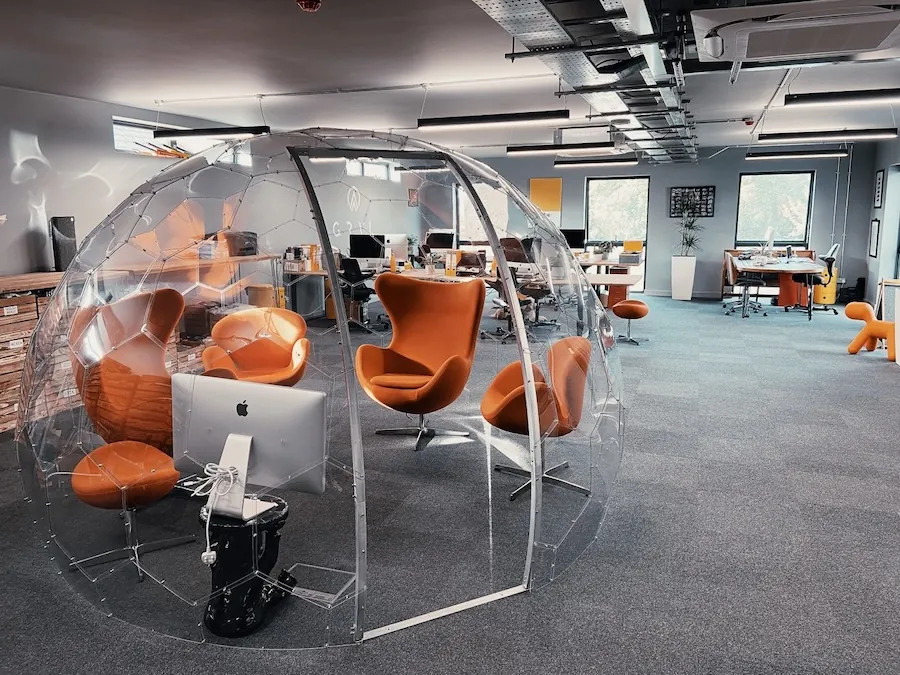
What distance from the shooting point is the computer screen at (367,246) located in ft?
16.6

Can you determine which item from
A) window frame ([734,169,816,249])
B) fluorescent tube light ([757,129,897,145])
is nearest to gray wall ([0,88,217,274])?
fluorescent tube light ([757,129,897,145])

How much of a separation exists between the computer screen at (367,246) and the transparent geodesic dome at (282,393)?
1331 mm

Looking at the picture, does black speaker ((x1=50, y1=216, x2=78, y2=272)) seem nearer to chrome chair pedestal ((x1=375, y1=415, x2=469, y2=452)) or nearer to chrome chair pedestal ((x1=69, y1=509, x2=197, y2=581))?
chrome chair pedestal ((x1=375, y1=415, x2=469, y2=452))

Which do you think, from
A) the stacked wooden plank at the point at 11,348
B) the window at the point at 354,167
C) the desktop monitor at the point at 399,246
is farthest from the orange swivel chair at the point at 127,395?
the desktop monitor at the point at 399,246

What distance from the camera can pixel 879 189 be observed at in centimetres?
1020

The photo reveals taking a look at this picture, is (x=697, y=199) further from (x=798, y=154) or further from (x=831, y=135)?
(x=831, y=135)

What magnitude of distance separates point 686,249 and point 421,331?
897 cm

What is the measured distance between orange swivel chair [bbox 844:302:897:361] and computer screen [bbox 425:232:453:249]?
436 cm

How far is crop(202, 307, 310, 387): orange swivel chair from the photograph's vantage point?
9.20ft

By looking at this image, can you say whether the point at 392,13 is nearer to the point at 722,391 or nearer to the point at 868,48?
the point at 868,48

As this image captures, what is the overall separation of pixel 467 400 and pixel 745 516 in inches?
94.8

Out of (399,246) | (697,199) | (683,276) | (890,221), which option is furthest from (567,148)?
(890,221)

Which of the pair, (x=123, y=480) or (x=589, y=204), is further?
(x=589, y=204)

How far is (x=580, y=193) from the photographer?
1255cm
